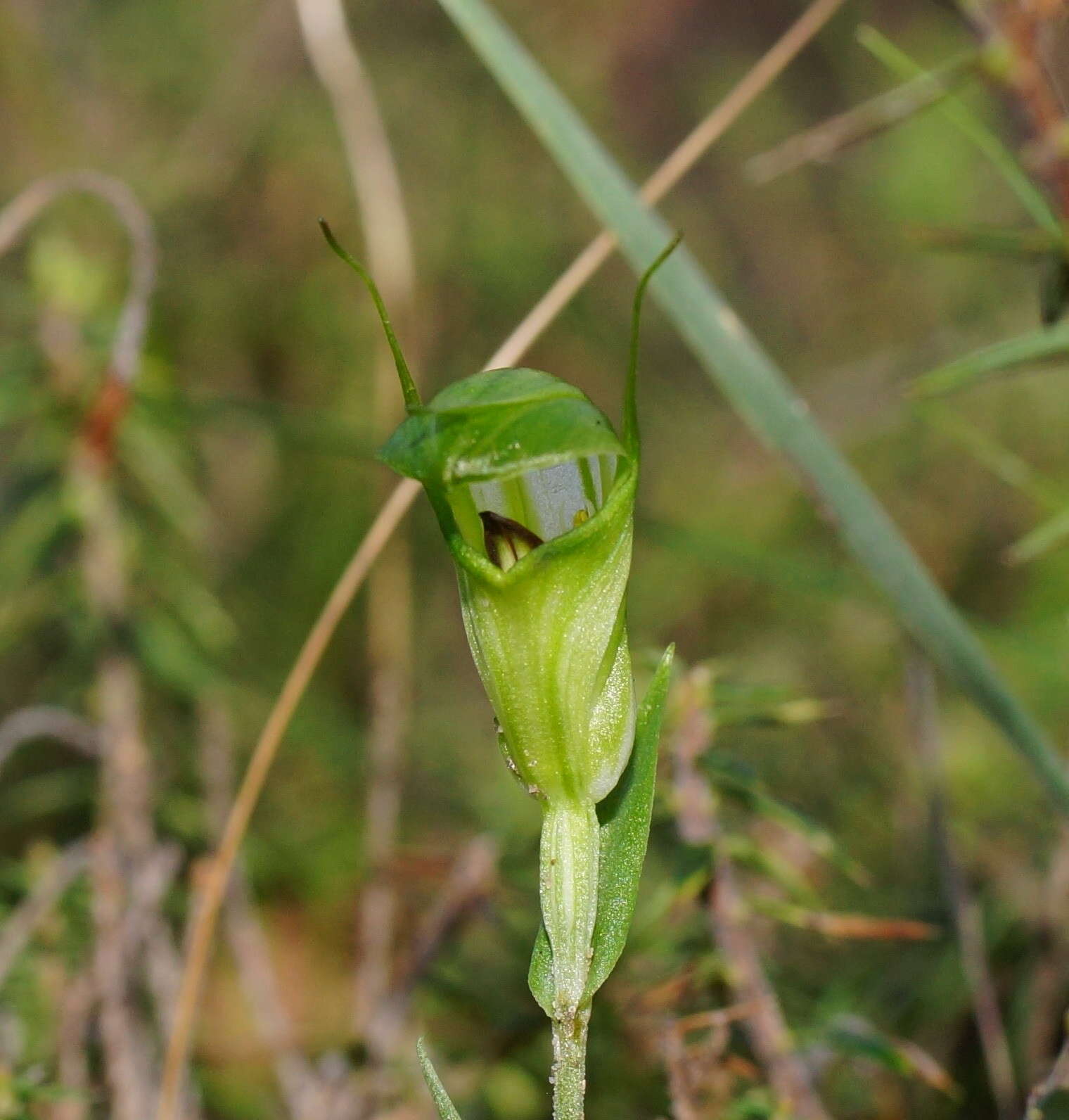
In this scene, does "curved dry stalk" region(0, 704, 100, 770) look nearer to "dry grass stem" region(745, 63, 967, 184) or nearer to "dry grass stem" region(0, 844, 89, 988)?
"dry grass stem" region(0, 844, 89, 988)

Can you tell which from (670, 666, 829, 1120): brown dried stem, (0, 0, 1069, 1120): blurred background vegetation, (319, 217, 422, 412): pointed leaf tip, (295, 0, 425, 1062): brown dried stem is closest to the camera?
(319, 217, 422, 412): pointed leaf tip

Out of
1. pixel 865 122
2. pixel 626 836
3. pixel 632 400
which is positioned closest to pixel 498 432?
pixel 632 400

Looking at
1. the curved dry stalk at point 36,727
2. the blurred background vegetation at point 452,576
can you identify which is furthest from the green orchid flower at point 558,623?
the curved dry stalk at point 36,727

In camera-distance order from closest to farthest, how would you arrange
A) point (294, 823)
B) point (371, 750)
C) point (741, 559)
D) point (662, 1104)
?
point (662, 1104), point (741, 559), point (371, 750), point (294, 823)

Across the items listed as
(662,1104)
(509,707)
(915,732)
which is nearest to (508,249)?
(915,732)

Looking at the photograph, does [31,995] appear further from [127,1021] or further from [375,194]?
[375,194]

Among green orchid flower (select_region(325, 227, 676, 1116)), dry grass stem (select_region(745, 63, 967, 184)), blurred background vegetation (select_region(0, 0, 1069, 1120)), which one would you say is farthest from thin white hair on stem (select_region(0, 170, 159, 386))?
green orchid flower (select_region(325, 227, 676, 1116))

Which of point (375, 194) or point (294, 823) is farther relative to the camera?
point (294, 823)
